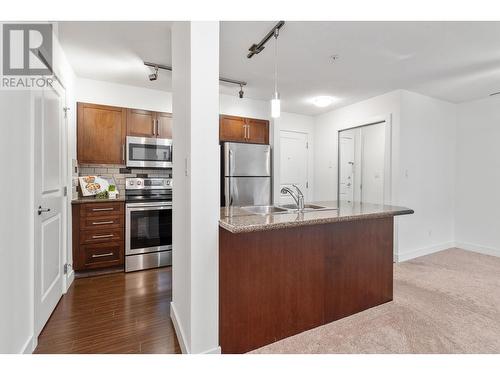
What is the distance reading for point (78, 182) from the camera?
3295 millimetres

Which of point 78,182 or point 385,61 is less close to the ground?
point 385,61

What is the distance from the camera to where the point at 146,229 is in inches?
130

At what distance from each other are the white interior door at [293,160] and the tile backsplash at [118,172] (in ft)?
7.20

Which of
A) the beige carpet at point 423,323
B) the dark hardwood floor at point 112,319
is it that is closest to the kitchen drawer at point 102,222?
the dark hardwood floor at point 112,319

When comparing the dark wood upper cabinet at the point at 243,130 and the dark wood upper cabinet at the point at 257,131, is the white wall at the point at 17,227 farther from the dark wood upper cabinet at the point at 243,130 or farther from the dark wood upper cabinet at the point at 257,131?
the dark wood upper cabinet at the point at 257,131

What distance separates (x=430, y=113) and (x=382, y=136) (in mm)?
899

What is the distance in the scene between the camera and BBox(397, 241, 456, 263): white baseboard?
12.2 ft

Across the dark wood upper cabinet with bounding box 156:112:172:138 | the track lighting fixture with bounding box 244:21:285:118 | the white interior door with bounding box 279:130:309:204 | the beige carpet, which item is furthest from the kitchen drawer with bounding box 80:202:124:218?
the white interior door with bounding box 279:130:309:204

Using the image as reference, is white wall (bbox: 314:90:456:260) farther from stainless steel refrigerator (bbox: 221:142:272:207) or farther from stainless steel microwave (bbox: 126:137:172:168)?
stainless steel microwave (bbox: 126:137:172:168)

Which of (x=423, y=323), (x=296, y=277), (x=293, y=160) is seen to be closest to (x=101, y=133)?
(x=296, y=277)

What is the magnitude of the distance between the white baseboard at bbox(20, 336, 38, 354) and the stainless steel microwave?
217 centimetres

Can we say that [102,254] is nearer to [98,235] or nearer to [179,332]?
[98,235]

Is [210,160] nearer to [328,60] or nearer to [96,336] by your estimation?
[96,336]
